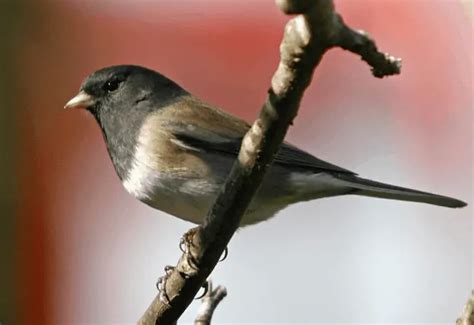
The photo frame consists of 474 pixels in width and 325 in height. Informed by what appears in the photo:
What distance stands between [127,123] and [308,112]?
1.80 ft

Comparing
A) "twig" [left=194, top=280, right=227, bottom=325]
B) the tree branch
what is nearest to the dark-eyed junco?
"twig" [left=194, top=280, right=227, bottom=325]

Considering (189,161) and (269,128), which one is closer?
(269,128)

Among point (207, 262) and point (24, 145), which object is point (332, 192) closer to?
point (207, 262)

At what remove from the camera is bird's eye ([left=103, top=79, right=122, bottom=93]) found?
198 centimetres

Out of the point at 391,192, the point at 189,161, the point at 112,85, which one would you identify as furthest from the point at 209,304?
the point at 112,85

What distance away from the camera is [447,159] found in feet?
7.40

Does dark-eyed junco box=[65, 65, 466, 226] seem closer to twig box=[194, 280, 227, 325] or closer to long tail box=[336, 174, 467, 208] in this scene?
long tail box=[336, 174, 467, 208]

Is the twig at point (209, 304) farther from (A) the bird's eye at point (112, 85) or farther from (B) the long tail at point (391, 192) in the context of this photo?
(A) the bird's eye at point (112, 85)

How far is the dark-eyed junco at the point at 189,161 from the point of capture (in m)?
1.68

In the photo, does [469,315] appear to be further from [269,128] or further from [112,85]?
[112,85]

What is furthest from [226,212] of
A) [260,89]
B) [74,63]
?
[74,63]

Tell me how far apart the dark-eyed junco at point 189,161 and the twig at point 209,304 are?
20 cm

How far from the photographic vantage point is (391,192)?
5.73 ft

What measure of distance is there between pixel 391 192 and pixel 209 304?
1.49 feet
